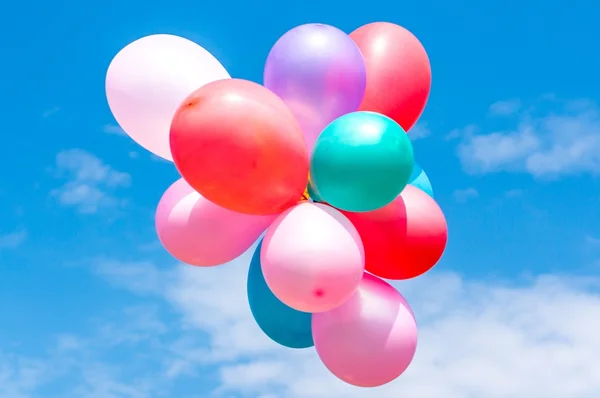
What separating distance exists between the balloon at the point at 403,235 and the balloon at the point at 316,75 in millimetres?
669

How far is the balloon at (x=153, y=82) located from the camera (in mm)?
5375

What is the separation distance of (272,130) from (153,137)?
118cm

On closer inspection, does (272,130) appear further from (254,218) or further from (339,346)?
(339,346)

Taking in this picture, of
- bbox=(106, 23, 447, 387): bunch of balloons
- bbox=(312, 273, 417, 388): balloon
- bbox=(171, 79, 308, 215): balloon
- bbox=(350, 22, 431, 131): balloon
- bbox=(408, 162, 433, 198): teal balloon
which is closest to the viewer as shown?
bbox=(171, 79, 308, 215): balloon

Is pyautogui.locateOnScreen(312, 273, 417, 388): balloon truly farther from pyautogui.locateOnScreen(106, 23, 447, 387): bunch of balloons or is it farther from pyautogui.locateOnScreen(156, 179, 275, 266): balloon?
pyautogui.locateOnScreen(156, 179, 275, 266): balloon

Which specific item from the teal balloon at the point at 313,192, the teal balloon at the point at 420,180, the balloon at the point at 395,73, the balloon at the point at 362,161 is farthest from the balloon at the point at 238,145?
the teal balloon at the point at 420,180

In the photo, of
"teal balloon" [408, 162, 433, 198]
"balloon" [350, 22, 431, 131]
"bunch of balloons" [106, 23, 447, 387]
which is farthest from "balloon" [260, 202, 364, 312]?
"teal balloon" [408, 162, 433, 198]

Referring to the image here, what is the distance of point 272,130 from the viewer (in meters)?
4.69

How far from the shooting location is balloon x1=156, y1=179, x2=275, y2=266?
531cm

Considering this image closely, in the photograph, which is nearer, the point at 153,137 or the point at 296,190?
the point at 296,190

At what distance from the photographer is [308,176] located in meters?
5.09

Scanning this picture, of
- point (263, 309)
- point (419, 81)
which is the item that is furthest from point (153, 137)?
point (419, 81)

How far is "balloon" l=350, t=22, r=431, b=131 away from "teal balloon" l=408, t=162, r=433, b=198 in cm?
45

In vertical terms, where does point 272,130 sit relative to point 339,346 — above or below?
above
